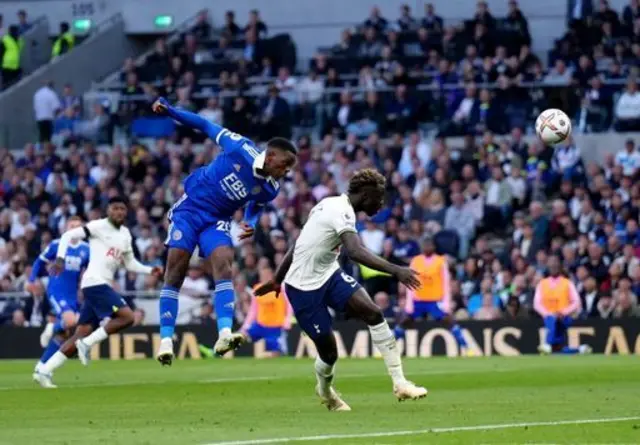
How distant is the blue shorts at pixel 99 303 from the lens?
21500 millimetres

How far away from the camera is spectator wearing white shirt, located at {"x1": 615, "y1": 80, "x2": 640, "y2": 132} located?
3216 cm

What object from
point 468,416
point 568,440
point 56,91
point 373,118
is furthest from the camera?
point 56,91

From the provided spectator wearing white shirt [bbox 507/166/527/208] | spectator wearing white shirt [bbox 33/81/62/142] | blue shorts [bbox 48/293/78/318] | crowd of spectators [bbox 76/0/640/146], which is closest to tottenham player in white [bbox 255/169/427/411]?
blue shorts [bbox 48/293/78/318]

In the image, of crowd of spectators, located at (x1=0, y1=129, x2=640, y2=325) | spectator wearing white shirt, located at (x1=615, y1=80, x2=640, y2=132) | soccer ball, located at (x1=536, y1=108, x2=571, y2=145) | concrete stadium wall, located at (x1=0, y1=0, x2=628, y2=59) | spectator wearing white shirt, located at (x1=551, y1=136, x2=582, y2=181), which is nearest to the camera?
soccer ball, located at (x1=536, y1=108, x2=571, y2=145)

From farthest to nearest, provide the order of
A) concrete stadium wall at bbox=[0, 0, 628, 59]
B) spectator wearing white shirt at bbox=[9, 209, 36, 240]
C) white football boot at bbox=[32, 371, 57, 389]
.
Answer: concrete stadium wall at bbox=[0, 0, 628, 59], spectator wearing white shirt at bbox=[9, 209, 36, 240], white football boot at bbox=[32, 371, 57, 389]

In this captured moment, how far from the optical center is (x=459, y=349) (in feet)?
93.5

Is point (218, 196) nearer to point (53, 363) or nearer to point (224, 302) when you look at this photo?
point (224, 302)

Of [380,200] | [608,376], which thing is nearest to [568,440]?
[380,200]

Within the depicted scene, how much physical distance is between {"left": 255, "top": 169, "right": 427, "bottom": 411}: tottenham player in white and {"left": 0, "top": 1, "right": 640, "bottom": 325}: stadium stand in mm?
13659

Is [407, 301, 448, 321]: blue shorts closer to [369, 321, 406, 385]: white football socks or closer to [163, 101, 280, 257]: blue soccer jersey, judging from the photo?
[163, 101, 280, 257]: blue soccer jersey

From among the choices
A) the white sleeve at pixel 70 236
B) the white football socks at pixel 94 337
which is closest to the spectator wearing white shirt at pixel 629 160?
the white sleeve at pixel 70 236

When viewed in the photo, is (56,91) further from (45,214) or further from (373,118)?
(373,118)

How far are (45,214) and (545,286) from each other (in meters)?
12.0

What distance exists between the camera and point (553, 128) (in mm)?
19750
